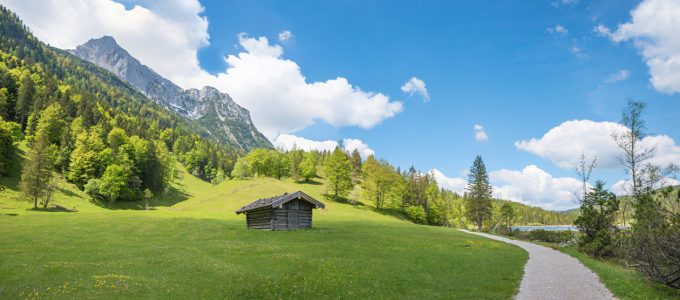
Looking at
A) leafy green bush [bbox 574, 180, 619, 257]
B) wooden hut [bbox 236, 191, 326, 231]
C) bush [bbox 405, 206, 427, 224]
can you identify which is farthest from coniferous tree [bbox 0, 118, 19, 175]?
leafy green bush [bbox 574, 180, 619, 257]

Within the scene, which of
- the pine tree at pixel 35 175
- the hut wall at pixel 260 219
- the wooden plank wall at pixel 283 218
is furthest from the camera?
the pine tree at pixel 35 175

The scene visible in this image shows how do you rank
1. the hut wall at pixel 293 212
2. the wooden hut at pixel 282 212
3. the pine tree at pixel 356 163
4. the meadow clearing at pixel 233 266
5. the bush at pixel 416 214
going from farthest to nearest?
the pine tree at pixel 356 163 → the bush at pixel 416 214 → the hut wall at pixel 293 212 → the wooden hut at pixel 282 212 → the meadow clearing at pixel 233 266

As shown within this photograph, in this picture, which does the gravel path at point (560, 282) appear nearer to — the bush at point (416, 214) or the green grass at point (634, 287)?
the green grass at point (634, 287)

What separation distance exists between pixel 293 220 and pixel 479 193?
52662 mm

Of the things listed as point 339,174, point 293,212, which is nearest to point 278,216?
point 293,212

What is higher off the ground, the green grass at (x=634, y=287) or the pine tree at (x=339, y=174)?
the pine tree at (x=339, y=174)

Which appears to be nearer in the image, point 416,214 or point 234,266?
point 234,266

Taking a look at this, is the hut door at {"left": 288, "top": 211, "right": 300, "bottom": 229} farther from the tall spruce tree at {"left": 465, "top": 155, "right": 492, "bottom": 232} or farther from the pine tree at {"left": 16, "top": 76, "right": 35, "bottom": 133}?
the pine tree at {"left": 16, "top": 76, "right": 35, "bottom": 133}

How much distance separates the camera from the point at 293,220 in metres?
33.7

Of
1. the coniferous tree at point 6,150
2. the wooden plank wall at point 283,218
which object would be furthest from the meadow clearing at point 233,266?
the coniferous tree at point 6,150

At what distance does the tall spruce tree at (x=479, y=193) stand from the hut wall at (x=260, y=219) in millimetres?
53385

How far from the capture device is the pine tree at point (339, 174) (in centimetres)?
7425

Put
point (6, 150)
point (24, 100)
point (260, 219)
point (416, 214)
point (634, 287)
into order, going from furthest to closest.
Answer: point (24, 100), point (416, 214), point (6, 150), point (260, 219), point (634, 287)

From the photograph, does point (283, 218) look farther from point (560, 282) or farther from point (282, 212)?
point (560, 282)
